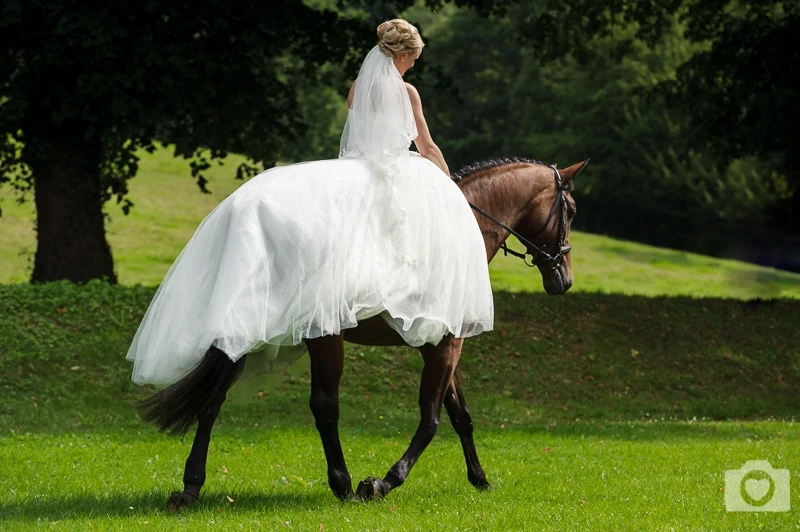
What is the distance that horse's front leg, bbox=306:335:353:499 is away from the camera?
A: 278 inches

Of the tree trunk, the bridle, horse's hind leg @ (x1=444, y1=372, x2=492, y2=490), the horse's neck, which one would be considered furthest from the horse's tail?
the tree trunk

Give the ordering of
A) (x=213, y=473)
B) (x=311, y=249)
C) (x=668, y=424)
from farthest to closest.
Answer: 1. (x=668, y=424)
2. (x=213, y=473)
3. (x=311, y=249)

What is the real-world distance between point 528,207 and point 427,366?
167 centimetres

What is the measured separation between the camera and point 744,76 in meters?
18.9

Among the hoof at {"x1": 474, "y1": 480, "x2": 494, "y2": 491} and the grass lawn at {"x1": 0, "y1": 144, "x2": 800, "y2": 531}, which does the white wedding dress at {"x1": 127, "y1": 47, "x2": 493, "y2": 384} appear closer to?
the grass lawn at {"x1": 0, "y1": 144, "x2": 800, "y2": 531}

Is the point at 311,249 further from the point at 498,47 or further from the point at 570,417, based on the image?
the point at 498,47

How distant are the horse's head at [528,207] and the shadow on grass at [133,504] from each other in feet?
8.04

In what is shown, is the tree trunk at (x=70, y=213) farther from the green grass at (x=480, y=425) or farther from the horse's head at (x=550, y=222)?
the horse's head at (x=550, y=222)

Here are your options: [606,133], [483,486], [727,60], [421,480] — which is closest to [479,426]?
[421,480]

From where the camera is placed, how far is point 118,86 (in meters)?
15.2

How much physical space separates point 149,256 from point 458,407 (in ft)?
78.2

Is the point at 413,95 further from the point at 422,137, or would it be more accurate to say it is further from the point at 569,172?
the point at 569,172

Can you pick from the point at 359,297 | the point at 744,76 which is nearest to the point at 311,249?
the point at 359,297

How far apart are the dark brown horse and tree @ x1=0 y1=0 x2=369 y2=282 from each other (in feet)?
27.1
